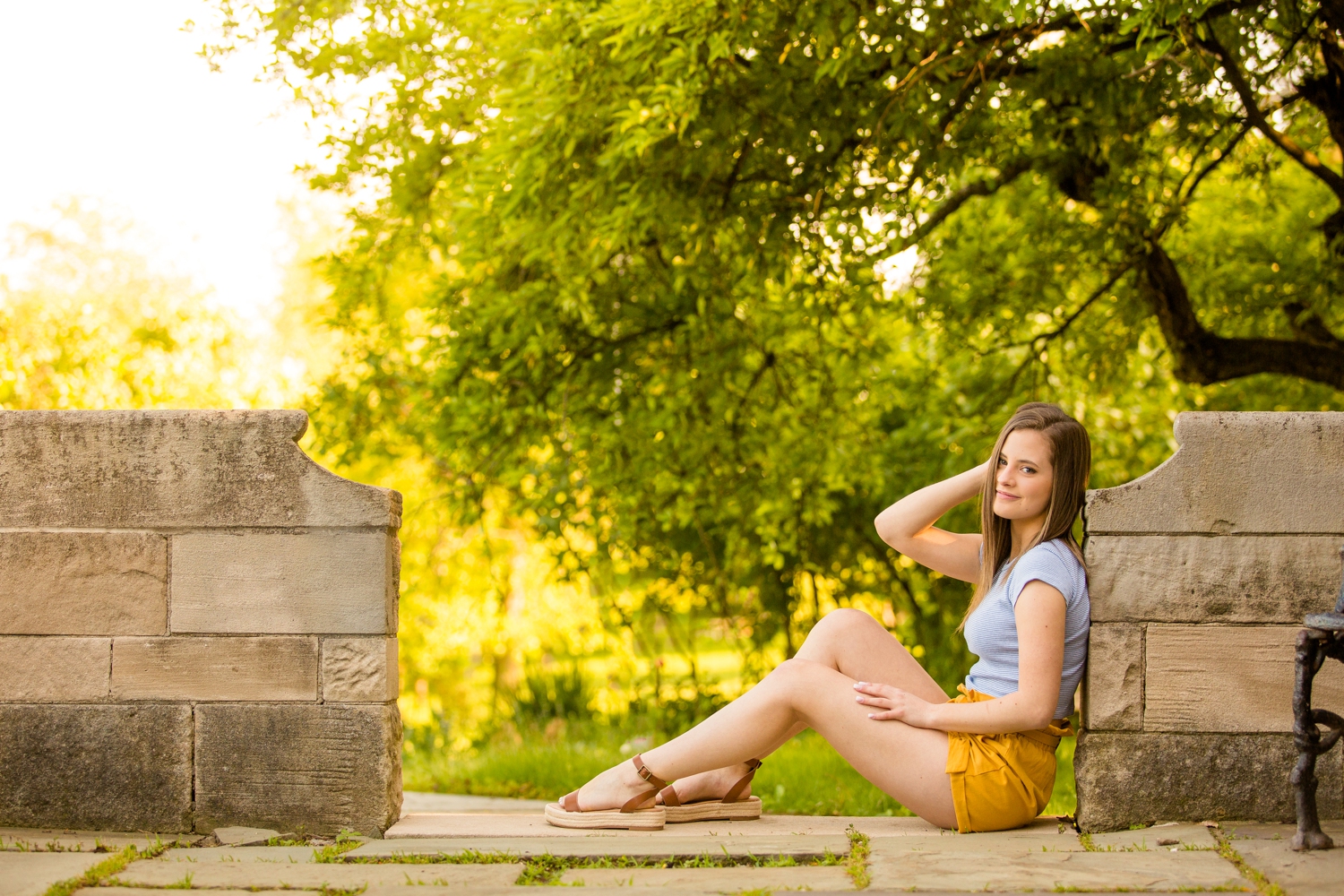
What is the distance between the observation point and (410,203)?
670 cm

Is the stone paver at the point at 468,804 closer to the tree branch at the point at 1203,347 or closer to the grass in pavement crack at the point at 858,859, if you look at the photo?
the grass in pavement crack at the point at 858,859

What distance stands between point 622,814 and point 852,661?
79 centimetres

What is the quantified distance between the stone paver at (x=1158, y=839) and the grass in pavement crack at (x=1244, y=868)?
2cm

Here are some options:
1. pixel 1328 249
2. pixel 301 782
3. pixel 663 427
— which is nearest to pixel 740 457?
pixel 663 427

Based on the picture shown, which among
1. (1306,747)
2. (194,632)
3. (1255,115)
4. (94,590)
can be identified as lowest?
(1306,747)

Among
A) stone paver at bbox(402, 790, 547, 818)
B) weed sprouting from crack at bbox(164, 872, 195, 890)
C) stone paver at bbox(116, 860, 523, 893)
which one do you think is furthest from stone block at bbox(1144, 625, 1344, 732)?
stone paver at bbox(402, 790, 547, 818)

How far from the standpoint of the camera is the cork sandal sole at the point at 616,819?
305 centimetres

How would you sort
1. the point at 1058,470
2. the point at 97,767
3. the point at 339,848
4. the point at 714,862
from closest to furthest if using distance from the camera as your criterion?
the point at 714,862
the point at 339,848
the point at 1058,470
the point at 97,767

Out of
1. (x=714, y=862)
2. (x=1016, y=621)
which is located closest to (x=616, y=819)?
(x=714, y=862)

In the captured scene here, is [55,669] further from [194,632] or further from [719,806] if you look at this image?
[719,806]

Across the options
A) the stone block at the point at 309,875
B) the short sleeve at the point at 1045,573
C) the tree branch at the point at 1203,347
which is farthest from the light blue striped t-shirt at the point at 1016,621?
the tree branch at the point at 1203,347

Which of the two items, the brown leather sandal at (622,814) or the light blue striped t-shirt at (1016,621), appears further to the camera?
the brown leather sandal at (622,814)

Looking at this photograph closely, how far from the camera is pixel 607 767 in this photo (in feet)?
20.5

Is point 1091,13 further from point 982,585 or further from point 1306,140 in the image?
point 982,585
